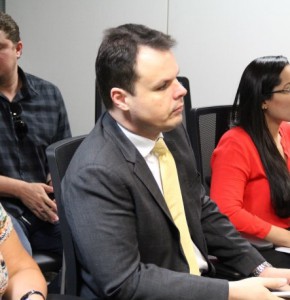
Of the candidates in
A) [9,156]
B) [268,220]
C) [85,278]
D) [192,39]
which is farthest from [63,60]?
[85,278]

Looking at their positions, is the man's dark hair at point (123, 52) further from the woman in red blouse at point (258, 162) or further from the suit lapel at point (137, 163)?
the woman in red blouse at point (258, 162)

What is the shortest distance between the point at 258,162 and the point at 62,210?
861mm

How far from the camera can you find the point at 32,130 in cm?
186

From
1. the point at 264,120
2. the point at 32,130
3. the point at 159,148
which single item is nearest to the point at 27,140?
the point at 32,130

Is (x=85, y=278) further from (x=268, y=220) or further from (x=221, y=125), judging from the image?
(x=221, y=125)

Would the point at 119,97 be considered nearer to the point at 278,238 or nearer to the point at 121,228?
the point at 121,228

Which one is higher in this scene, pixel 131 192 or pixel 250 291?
Result: pixel 131 192

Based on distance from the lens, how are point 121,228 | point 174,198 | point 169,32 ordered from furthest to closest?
point 169,32 → point 174,198 → point 121,228

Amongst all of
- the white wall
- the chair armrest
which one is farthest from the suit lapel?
the white wall

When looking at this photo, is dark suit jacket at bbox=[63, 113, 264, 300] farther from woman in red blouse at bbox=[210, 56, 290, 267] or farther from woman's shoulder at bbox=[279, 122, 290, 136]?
woman's shoulder at bbox=[279, 122, 290, 136]

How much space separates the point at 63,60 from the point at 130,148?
209 cm

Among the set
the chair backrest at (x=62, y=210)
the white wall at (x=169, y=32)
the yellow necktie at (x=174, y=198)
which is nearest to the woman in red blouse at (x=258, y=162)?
the yellow necktie at (x=174, y=198)

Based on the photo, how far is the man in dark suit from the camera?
1.08 meters

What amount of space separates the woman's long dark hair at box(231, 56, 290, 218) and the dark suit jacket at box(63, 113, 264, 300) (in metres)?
0.64
